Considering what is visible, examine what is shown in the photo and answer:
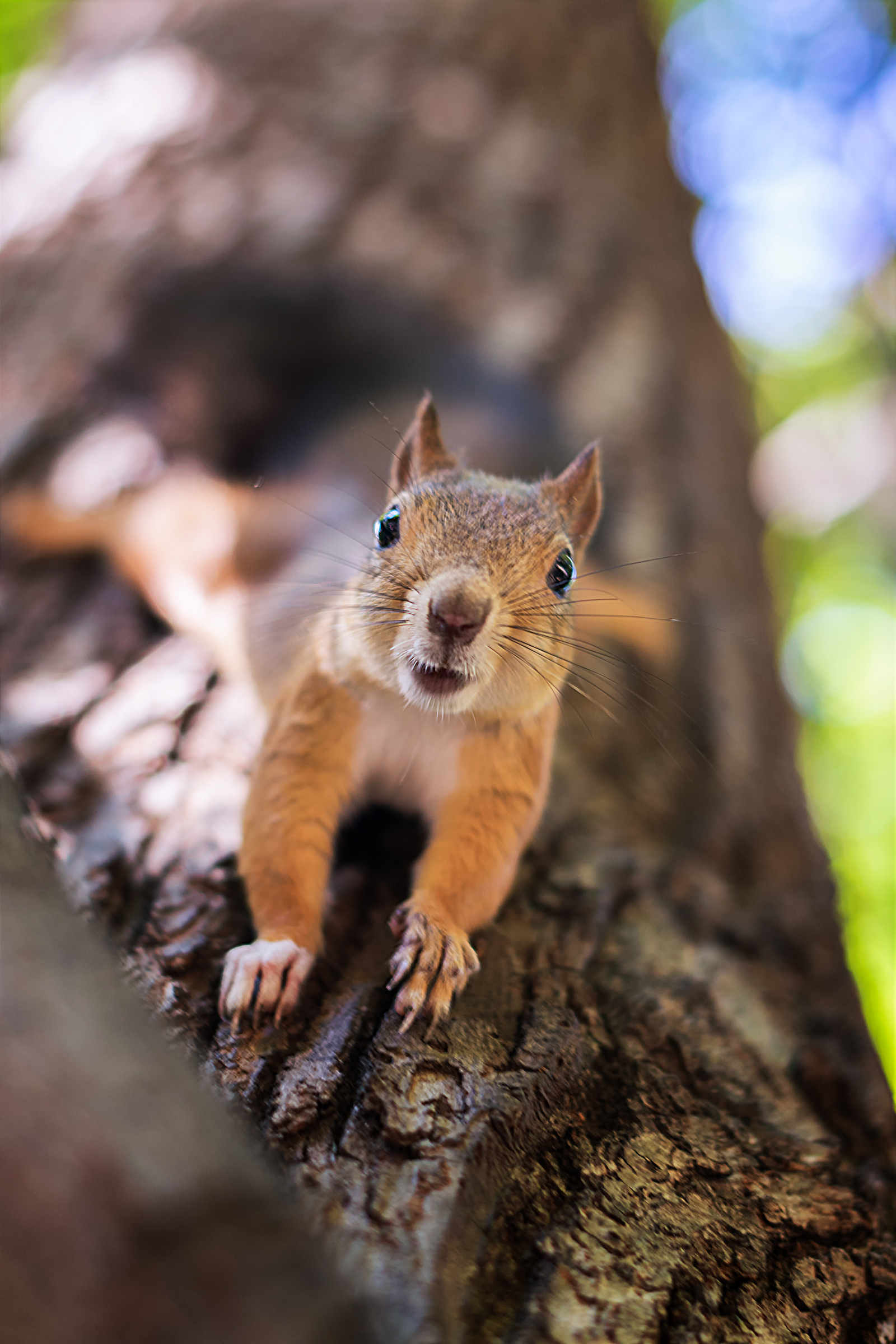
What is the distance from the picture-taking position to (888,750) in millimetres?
8172

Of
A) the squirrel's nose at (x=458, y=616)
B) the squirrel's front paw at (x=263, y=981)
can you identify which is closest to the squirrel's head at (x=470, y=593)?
the squirrel's nose at (x=458, y=616)

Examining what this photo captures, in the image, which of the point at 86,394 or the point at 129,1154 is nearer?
the point at 129,1154

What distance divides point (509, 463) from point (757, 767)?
1.48 m

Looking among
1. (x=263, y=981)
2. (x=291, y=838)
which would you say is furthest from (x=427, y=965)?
(x=291, y=838)

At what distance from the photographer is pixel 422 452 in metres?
2.28

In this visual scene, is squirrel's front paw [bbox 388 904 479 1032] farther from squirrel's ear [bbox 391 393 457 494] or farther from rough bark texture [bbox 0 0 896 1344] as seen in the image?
squirrel's ear [bbox 391 393 457 494]

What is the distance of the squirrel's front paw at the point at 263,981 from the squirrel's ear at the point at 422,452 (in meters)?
1.17

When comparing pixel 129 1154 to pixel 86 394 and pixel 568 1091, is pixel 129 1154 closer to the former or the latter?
pixel 568 1091

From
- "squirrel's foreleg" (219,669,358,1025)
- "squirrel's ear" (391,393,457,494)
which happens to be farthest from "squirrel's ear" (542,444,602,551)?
"squirrel's foreleg" (219,669,358,1025)

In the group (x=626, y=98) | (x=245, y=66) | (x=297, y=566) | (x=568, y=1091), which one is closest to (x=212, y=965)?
(x=568, y=1091)

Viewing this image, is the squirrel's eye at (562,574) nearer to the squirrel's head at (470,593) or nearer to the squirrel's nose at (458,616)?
Answer: the squirrel's head at (470,593)

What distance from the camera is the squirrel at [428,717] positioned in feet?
5.94

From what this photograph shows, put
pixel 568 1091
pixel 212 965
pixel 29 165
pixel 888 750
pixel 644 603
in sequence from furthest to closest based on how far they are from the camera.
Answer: pixel 888 750 < pixel 29 165 < pixel 644 603 < pixel 212 965 < pixel 568 1091

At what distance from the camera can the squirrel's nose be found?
5.93ft
